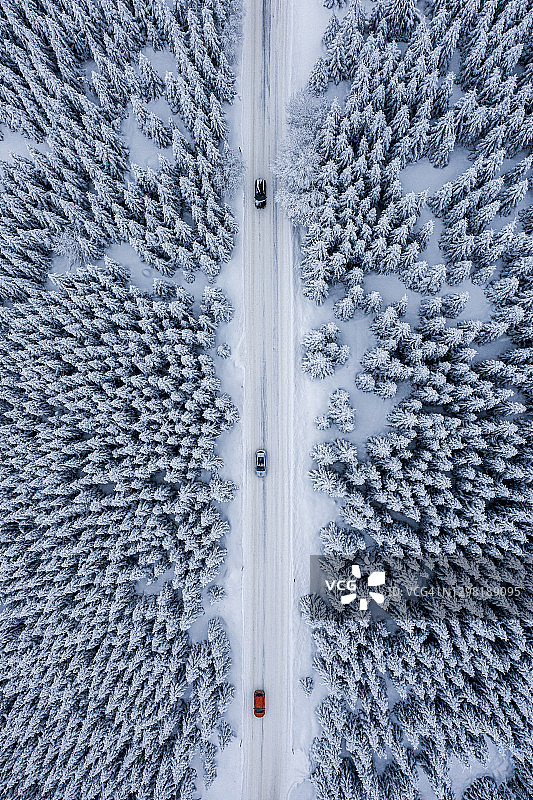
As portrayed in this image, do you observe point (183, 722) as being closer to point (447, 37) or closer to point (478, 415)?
point (478, 415)

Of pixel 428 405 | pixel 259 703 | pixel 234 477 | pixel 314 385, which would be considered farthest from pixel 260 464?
pixel 259 703

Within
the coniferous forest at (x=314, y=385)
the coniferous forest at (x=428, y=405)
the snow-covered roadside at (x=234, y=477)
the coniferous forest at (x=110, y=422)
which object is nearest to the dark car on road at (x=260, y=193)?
the snow-covered roadside at (x=234, y=477)

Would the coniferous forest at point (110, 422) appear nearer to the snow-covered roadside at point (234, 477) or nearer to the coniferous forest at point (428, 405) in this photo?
the snow-covered roadside at point (234, 477)

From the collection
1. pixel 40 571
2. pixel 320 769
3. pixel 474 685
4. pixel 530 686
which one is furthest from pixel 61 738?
pixel 530 686

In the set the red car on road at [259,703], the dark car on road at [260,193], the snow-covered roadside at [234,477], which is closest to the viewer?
the red car on road at [259,703]

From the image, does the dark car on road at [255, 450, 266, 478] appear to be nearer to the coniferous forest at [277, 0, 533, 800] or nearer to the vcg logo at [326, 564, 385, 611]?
the coniferous forest at [277, 0, 533, 800]

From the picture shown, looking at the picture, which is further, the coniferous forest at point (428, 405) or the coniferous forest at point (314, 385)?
the coniferous forest at point (314, 385)

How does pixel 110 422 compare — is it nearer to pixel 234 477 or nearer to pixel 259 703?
pixel 234 477
